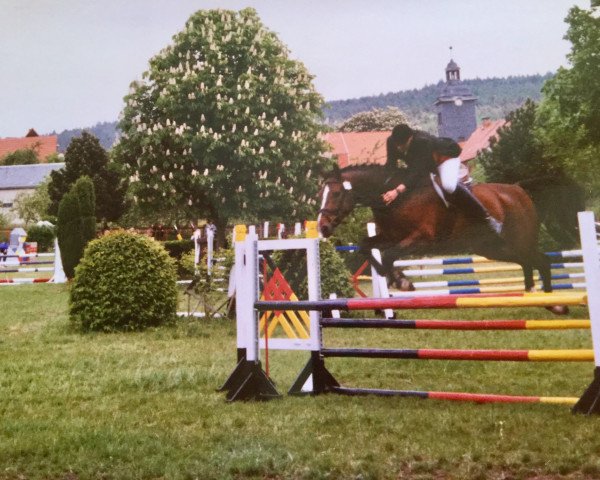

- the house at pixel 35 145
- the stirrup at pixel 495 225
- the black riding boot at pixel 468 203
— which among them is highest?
the house at pixel 35 145

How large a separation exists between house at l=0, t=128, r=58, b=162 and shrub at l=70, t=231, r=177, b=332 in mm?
31896

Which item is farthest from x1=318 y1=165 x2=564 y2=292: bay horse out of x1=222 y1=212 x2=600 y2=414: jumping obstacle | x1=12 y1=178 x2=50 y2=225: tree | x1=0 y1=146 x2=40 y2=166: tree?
x1=0 y1=146 x2=40 y2=166: tree

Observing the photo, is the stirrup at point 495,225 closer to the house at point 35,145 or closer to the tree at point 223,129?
the tree at point 223,129

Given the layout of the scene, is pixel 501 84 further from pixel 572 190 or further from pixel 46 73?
pixel 46 73

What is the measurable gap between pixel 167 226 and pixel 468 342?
10.4m

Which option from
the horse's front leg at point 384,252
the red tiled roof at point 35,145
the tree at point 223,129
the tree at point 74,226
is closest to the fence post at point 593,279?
the horse's front leg at point 384,252

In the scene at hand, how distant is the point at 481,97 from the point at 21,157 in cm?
3312

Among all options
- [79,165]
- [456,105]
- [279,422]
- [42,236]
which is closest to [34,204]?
[79,165]

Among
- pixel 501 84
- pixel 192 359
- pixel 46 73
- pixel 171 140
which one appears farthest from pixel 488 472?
pixel 171 140

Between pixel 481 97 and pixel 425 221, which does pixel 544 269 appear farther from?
pixel 481 97

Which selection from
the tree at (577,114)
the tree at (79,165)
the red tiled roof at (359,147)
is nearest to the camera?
the tree at (577,114)

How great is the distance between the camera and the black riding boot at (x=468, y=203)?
6.97 meters

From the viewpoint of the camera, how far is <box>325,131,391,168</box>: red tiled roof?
8266 mm

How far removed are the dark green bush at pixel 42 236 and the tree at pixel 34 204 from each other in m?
4.42
